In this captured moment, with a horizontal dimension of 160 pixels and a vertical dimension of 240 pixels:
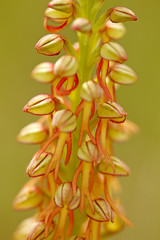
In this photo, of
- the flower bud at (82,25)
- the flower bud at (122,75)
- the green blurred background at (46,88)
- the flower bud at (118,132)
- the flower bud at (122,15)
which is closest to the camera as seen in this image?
the flower bud at (82,25)

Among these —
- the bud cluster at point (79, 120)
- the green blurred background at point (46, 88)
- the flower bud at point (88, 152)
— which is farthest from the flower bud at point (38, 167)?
the green blurred background at point (46, 88)

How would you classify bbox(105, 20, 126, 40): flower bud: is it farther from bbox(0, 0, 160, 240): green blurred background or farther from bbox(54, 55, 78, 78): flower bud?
bbox(0, 0, 160, 240): green blurred background

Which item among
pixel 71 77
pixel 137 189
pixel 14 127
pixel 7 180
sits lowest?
pixel 137 189

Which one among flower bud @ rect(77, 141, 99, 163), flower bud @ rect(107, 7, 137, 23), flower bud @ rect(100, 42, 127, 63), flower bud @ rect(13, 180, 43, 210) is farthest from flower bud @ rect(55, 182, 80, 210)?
flower bud @ rect(107, 7, 137, 23)

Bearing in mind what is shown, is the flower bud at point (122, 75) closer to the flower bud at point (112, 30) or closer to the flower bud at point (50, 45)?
the flower bud at point (112, 30)

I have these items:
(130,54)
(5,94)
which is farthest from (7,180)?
(130,54)

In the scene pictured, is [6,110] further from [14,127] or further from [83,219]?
[83,219]
